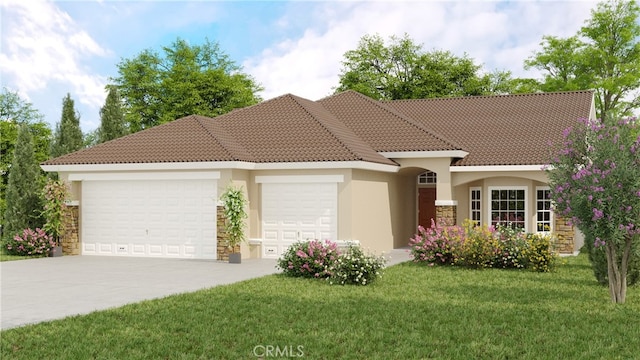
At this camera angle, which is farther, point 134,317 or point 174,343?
point 134,317

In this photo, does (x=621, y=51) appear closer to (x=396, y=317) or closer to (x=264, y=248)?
(x=264, y=248)

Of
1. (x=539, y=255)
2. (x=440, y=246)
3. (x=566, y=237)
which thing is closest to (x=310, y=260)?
(x=440, y=246)

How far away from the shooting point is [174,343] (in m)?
9.04

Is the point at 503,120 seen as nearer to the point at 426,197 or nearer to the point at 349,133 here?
the point at 426,197

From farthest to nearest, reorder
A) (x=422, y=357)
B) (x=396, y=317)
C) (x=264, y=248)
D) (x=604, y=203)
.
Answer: (x=264, y=248) < (x=604, y=203) < (x=396, y=317) < (x=422, y=357)

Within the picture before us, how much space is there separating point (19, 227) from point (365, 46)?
1299 inches

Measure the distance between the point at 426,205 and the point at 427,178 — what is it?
1.02 metres

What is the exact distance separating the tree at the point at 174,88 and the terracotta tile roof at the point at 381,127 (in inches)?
935

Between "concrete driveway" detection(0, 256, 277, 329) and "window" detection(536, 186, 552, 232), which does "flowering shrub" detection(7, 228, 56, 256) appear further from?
"window" detection(536, 186, 552, 232)

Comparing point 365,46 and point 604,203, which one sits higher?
point 365,46

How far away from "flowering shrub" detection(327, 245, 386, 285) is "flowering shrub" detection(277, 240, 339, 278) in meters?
0.63

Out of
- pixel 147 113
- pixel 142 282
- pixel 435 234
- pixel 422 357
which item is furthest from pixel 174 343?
pixel 147 113

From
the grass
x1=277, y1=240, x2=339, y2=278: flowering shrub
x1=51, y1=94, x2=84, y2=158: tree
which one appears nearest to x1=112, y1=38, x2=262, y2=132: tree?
x1=51, y1=94, x2=84, y2=158: tree

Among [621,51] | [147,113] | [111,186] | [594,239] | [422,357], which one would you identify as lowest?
[422,357]
